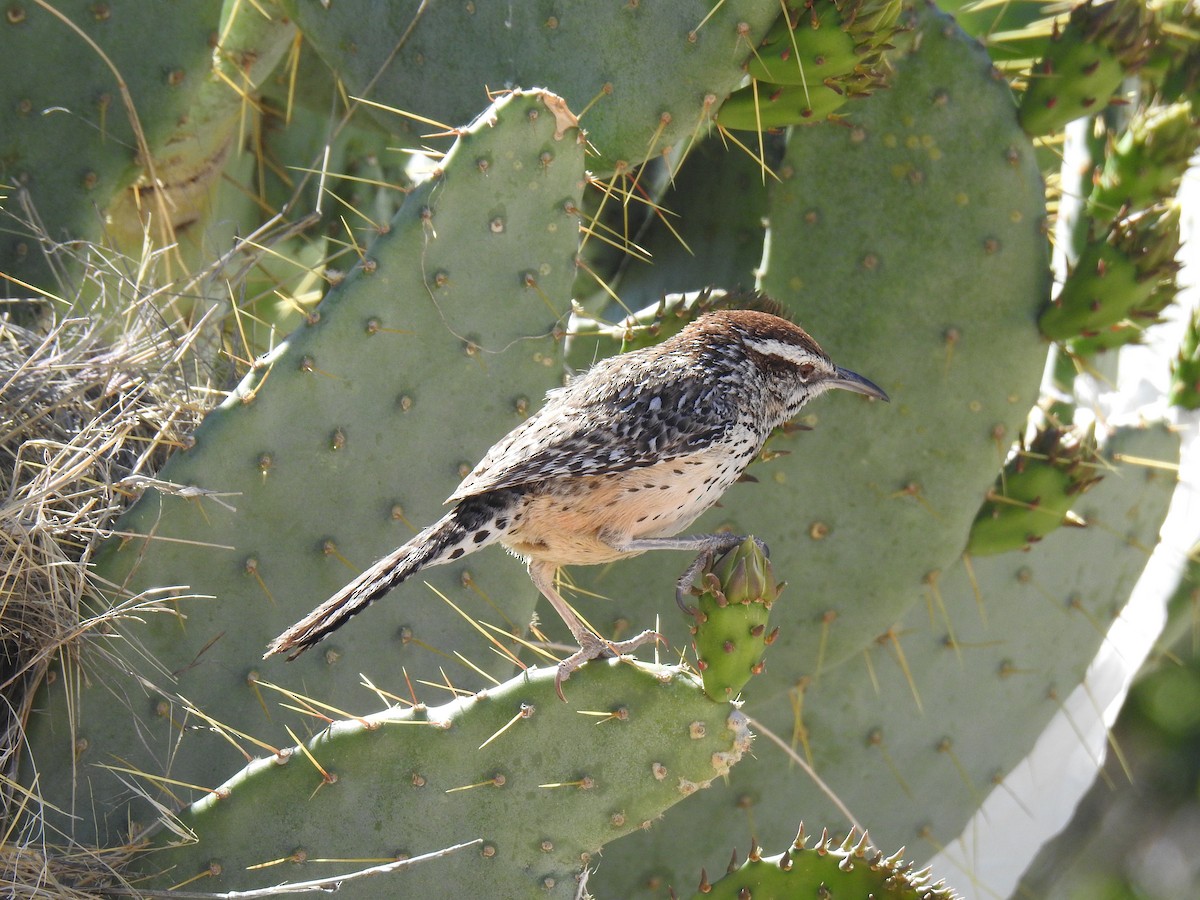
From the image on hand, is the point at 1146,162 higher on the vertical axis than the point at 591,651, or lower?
higher

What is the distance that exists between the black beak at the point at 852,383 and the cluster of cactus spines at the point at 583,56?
1.51ft

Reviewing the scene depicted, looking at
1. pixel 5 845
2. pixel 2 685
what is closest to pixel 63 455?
pixel 2 685

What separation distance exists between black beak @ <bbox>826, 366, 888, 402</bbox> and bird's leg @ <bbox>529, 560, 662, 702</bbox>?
0.52 meters

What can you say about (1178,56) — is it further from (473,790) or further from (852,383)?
(473,790)

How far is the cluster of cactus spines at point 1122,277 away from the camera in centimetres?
233

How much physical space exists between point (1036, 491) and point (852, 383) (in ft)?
1.81

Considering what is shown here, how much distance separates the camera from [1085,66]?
2.38m

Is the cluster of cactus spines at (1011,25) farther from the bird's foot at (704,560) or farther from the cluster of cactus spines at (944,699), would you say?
the bird's foot at (704,560)

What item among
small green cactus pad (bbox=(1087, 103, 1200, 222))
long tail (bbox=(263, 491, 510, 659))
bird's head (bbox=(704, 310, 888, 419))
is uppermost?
small green cactus pad (bbox=(1087, 103, 1200, 222))

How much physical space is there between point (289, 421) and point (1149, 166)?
1611 mm

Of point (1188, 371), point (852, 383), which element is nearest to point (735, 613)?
point (852, 383)

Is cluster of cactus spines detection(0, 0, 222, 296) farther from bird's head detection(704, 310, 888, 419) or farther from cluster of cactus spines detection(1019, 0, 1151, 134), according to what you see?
cluster of cactus spines detection(1019, 0, 1151, 134)

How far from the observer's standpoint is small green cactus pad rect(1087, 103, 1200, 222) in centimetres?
246

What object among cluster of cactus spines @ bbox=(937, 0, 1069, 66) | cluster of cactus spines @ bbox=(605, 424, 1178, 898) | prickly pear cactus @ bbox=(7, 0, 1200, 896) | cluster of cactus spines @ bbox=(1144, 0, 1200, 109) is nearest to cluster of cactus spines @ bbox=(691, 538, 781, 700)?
prickly pear cactus @ bbox=(7, 0, 1200, 896)
